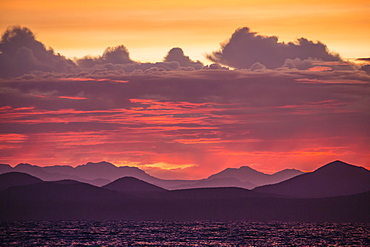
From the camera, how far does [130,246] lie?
7190 inches

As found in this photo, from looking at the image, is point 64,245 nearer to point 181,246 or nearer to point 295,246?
point 181,246

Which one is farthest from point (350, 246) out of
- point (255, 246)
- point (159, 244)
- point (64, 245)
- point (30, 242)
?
point (30, 242)

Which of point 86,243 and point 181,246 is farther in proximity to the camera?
point 86,243

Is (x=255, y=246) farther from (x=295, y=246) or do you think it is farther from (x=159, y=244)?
(x=159, y=244)

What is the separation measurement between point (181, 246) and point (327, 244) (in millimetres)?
47674

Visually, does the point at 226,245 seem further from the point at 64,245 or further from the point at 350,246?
the point at 64,245

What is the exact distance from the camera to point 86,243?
645ft

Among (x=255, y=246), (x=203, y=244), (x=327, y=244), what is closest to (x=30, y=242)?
(x=203, y=244)

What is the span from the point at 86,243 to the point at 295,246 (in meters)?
65.2

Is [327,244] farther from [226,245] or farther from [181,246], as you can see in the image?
[181,246]

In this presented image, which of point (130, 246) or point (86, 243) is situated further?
point (86, 243)

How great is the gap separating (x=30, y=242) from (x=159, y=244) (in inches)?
1675

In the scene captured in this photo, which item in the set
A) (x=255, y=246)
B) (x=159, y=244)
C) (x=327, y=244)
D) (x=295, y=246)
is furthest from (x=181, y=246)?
(x=327, y=244)

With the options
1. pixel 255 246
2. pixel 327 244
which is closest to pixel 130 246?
pixel 255 246
